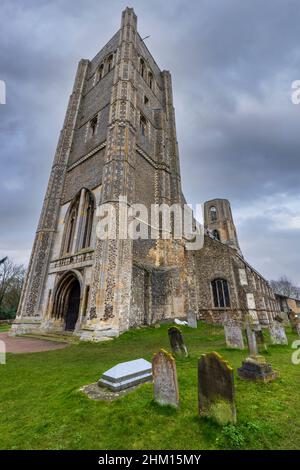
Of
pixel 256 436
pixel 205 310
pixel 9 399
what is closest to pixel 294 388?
pixel 256 436

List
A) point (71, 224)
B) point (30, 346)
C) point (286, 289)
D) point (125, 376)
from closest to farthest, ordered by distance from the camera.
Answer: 1. point (125, 376)
2. point (30, 346)
3. point (71, 224)
4. point (286, 289)

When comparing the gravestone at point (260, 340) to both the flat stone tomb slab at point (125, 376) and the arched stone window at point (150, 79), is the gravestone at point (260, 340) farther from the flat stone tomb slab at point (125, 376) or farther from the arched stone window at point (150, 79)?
the arched stone window at point (150, 79)

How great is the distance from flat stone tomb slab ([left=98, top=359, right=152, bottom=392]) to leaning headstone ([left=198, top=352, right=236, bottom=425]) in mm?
1490

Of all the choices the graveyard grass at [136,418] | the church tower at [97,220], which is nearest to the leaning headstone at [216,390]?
the graveyard grass at [136,418]

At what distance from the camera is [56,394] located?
3744 mm

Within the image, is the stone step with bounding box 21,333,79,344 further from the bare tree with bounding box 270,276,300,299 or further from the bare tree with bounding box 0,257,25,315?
the bare tree with bounding box 270,276,300,299

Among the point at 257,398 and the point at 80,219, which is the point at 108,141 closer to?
the point at 80,219

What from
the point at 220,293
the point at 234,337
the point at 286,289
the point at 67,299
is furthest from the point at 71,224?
the point at 286,289

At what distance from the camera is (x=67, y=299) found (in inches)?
526

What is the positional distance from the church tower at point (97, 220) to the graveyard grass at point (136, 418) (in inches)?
212

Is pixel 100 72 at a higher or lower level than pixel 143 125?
higher

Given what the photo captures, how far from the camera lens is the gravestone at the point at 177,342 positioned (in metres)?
6.08

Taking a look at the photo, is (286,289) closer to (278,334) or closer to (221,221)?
(221,221)

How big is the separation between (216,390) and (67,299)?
1233cm
